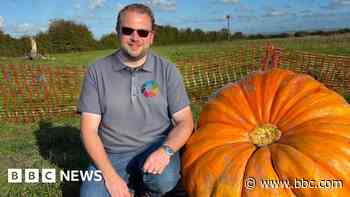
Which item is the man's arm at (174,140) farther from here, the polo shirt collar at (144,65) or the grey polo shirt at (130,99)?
the polo shirt collar at (144,65)

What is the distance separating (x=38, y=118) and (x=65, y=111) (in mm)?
542

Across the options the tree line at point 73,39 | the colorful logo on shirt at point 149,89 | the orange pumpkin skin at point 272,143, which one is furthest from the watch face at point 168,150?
the tree line at point 73,39

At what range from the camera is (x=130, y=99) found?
3.15 m

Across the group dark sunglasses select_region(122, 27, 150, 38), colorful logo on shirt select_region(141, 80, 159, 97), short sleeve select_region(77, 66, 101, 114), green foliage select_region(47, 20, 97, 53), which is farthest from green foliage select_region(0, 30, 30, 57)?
dark sunglasses select_region(122, 27, 150, 38)

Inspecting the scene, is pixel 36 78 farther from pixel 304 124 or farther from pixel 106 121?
pixel 304 124

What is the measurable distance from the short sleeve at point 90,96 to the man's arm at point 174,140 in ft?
1.64

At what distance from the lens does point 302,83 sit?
3.05 meters

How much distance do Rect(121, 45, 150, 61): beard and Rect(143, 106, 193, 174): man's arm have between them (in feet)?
1.53

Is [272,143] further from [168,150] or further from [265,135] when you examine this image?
[168,150]

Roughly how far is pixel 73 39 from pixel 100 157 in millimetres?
50979

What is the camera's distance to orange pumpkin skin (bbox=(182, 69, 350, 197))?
2578mm

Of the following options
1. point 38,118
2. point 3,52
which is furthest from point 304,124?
point 3,52

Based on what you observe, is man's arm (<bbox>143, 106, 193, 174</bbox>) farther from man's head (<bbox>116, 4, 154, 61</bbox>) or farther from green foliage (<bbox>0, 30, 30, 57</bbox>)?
green foliage (<bbox>0, 30, 30, 57</bbox>)

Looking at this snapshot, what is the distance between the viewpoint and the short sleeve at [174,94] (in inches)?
126
